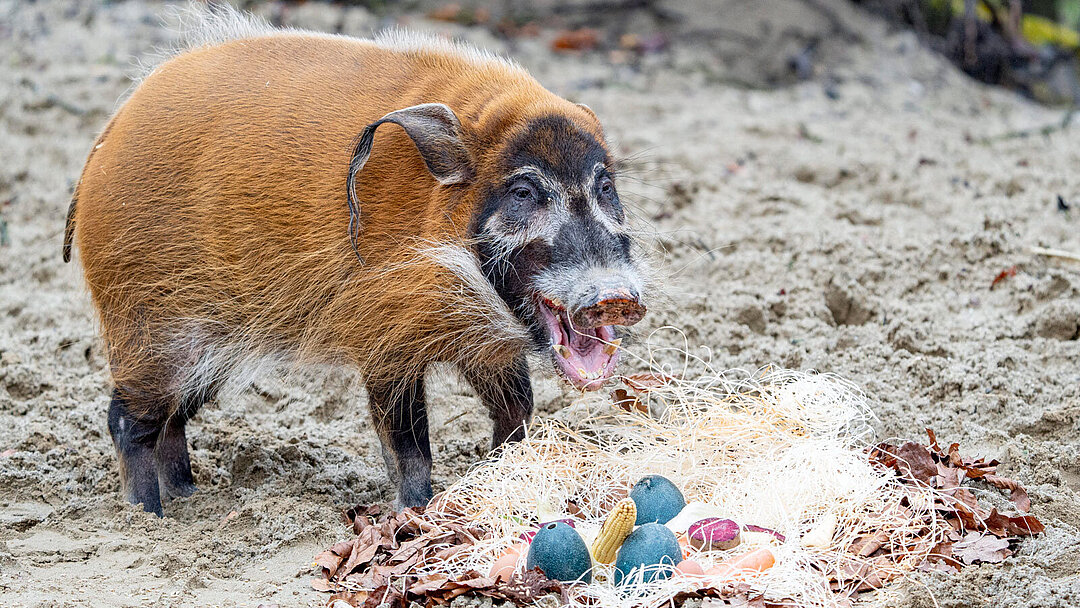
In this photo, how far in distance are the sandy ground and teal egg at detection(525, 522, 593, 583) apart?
67 cm

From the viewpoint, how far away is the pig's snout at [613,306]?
10.3ft

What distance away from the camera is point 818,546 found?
3.09 meters

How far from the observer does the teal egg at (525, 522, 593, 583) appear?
2887mm

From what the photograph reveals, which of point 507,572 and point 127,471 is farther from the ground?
point 507,572

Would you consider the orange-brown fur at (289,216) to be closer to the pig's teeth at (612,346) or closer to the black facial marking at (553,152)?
the black facial marking at (553,152)

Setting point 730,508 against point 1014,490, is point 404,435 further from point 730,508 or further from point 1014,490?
point 1014,490

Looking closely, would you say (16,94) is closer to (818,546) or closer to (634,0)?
(634,0)

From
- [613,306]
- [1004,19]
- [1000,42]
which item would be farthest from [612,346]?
[1004,19]

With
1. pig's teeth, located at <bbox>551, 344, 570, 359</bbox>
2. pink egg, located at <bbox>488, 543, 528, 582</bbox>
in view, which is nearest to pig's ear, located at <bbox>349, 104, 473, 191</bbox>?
pig's teeth, located at <bbox>551, 344, 570, 359</bbox>

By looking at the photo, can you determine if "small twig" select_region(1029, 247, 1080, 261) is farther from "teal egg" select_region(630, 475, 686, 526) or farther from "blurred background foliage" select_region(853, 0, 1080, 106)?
"blurred background foliage" select_region(853, 0, 1080, 106)

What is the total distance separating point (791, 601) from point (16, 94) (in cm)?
687

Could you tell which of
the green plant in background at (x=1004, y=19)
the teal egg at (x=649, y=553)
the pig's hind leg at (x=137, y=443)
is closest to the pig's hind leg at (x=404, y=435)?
the pig's hind leg at (x=137, y=443)

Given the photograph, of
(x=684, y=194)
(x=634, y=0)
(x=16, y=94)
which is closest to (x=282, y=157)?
(x=684, y=194)

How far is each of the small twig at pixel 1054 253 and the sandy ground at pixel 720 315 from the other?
1.3 inches
